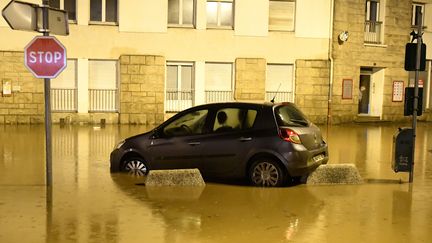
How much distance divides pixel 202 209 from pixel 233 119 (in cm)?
226

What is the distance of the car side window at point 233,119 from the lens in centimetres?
941

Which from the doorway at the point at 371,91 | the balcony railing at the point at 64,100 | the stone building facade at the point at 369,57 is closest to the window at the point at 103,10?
the balcony railing at the point at 64,100

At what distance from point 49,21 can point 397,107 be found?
779 inches

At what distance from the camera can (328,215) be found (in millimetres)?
7535

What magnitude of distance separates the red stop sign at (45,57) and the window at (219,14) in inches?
559

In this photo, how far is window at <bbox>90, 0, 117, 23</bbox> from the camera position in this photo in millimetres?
21828

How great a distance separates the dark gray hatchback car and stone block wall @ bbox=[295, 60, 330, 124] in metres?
13.4

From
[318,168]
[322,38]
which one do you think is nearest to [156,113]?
[322,38]

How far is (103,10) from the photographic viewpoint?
21844 millimetres

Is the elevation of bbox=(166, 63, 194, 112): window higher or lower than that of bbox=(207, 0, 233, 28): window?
lower

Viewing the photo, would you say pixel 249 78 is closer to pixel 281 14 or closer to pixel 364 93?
pixel 281 14

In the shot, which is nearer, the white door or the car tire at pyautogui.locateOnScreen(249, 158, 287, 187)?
the car tire at pyautogui.locateOnScreen(249, 158, 287, 187)

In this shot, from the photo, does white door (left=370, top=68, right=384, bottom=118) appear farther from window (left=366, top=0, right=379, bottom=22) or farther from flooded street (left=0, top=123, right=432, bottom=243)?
flooded street (left=0, top=123, right=432, bottom=243)

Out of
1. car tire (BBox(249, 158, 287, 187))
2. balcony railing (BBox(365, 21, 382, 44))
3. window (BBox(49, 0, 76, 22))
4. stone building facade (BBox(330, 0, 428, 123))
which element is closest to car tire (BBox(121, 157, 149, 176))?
car tire (BBox(249, 158, 287, 187))
